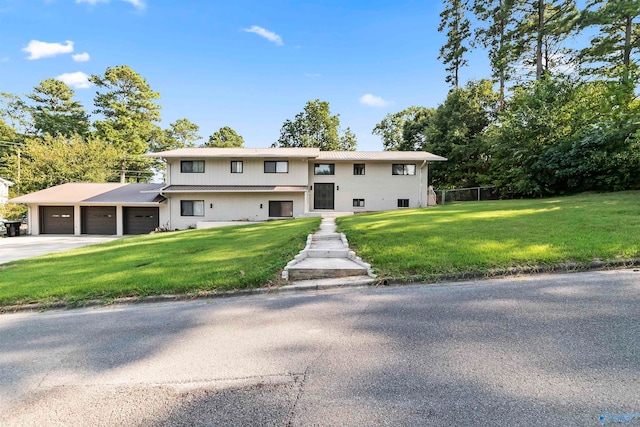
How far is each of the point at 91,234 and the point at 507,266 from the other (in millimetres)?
24760

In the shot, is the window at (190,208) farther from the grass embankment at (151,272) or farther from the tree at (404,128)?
the tree at (404,128)

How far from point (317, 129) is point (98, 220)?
79.5ft

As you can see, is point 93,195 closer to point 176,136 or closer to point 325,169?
point 325,169

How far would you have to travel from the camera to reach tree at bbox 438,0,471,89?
26353 mm

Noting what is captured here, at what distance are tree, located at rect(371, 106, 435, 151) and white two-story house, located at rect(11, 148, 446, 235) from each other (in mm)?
9316

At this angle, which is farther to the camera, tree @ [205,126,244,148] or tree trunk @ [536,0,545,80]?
tree @ [205,126,244,148]

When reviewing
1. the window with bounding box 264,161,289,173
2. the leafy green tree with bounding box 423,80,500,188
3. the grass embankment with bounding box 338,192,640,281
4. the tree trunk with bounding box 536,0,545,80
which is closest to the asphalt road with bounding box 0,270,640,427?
the grass embankment with bounding box 338,192,640,281

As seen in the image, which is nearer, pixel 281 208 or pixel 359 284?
pixel 359 284

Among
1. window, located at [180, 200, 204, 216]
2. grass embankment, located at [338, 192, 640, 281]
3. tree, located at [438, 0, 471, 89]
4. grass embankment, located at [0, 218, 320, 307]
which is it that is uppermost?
tree, located at [438, 0, 471, 89]

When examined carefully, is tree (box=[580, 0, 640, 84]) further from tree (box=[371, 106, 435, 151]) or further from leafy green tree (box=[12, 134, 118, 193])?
leafy green tree (box=[12, 134, 118, 193])

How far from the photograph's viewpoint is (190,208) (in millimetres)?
19172

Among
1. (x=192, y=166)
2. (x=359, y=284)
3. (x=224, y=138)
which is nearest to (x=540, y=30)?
(x=359, y=284)

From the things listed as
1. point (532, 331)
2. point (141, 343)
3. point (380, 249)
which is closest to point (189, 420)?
point (141, 343)

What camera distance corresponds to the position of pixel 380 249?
639 centimetres
